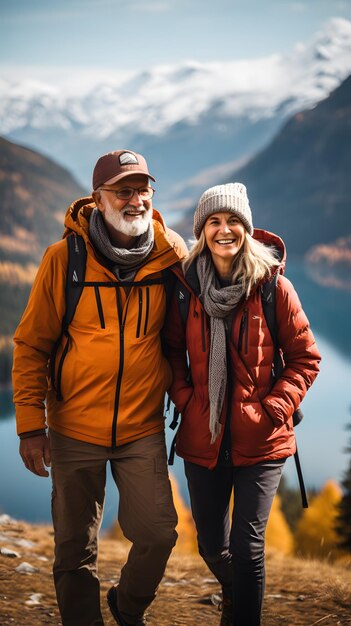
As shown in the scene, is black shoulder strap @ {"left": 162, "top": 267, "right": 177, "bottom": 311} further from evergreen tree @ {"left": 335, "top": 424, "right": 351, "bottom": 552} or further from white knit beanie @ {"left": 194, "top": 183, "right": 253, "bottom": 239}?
evergreen tree @ {"left": 335, "top": 424, "right": 351, "bottom": 552}

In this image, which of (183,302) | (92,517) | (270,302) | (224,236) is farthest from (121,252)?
(92,517)

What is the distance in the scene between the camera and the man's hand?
3781 mm

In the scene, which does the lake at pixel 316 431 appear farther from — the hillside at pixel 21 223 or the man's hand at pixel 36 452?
the hillside at pixel 21 223

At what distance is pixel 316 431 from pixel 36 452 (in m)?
114

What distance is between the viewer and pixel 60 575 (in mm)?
3938

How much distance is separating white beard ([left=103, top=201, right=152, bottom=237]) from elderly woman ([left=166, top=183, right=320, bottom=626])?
292 millimetres

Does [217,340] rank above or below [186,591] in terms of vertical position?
above

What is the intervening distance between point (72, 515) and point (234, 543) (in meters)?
0.86

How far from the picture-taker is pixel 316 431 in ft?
374

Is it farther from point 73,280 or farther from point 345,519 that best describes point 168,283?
point 345,519

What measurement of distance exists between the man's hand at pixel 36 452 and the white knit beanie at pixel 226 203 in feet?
4.67

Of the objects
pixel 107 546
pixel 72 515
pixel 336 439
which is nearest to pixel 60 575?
pixel 72 515

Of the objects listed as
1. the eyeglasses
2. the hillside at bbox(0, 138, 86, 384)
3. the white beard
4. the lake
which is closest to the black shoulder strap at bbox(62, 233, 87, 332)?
the white beard

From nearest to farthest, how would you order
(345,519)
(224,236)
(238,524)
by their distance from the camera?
(238,524) < (224,236) < (345,519)
